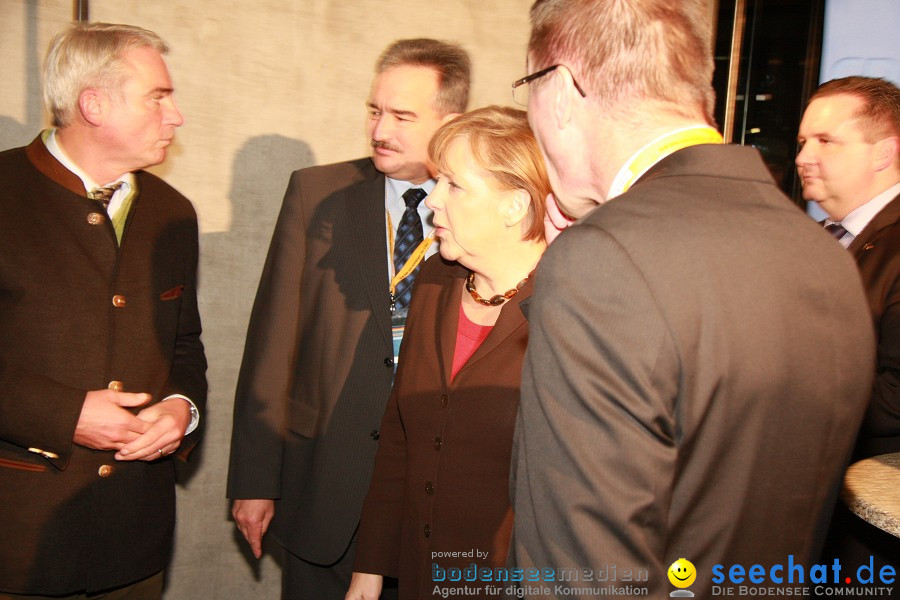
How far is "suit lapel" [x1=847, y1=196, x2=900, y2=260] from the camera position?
263cm

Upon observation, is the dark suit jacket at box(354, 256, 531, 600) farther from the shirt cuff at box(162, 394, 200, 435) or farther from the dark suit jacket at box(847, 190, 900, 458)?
the dark suit jacket at box(847, 190, 900, 458)

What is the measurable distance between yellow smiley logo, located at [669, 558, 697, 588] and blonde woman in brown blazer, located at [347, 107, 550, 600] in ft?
2.45

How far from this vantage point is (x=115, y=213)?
2.24m

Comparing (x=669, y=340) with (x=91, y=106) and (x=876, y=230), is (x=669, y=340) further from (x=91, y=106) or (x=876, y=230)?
(x=876, y=230)

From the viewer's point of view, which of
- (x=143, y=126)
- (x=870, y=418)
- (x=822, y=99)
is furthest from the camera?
(x=822, y=99)

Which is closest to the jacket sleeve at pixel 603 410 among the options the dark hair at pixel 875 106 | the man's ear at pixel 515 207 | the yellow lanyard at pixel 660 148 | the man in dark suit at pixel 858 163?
the yellow lanyard at pixel 660 148

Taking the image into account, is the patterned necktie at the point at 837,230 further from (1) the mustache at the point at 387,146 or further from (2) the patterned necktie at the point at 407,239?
(1) the mustache at the point at 387,146

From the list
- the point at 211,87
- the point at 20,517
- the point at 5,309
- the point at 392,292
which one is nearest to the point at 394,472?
the point at 392,292

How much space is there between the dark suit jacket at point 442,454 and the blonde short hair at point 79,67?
1.12 meters

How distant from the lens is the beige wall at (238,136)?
3141mm

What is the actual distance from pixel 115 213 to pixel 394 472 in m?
1.13

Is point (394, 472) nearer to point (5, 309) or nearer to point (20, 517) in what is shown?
point (20, 517)

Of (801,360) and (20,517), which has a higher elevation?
(801,360)

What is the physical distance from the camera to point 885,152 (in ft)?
9.50
